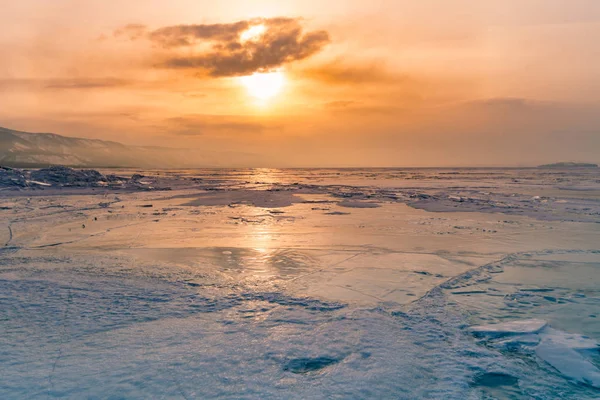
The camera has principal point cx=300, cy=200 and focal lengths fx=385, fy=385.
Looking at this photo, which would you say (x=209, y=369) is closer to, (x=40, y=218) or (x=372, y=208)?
(x=40, y=218)

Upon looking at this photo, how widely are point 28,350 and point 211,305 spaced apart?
1.96 meters

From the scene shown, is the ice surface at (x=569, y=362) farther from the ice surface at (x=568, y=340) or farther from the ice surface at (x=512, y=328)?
the ice surface at (x=512, y=328)

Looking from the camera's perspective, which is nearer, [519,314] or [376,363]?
[376,363]

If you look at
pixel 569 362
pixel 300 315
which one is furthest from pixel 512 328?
pixel 300 315

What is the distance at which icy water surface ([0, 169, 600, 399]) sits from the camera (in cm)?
327

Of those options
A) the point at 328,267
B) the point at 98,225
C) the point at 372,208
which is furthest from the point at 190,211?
the point at 328,267

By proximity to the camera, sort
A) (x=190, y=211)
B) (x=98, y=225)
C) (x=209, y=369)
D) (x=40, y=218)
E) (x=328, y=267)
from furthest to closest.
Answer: (x=190, y=211), (x=40, y=218), (x=98, y=225), (x=328, y=267), (x=209, y=369)

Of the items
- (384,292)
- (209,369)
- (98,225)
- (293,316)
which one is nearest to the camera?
(209,369)

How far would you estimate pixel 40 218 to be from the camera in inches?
506

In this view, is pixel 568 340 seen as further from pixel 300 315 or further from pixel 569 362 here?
pixel 300 315

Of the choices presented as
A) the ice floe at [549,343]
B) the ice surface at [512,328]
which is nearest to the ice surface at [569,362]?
the ice floe at [549,343]

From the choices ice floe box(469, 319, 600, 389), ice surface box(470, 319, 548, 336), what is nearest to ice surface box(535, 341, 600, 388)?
ice floe box(469, 319, 600, 389)

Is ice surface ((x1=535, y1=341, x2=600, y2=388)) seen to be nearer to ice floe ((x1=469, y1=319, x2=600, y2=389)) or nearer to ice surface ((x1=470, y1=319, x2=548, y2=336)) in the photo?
ice floe ((x1=469, y1=319, x2=600, y2=389))

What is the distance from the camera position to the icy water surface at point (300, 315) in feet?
10.7
